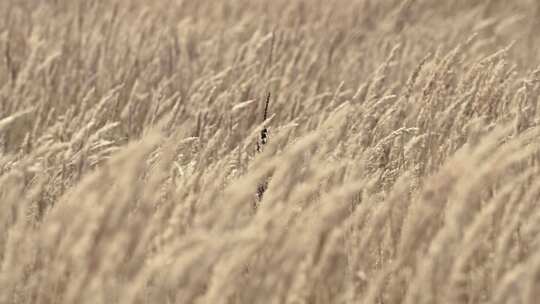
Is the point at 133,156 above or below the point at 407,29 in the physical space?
above

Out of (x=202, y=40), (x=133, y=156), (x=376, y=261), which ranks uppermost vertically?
(x=133, y=156)

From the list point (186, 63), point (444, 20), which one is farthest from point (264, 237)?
point (444, 20)

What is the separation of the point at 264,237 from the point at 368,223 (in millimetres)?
461

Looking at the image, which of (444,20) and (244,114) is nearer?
(244,114)

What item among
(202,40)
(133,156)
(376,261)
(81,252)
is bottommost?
(202,40)

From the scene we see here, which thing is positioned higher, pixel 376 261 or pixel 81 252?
pixel 81 252

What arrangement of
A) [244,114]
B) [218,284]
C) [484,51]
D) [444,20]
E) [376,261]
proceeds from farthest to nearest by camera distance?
[444,20] → [484,51] → [244,114] → [376,261] → [218,284]

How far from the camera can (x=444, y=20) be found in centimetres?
643

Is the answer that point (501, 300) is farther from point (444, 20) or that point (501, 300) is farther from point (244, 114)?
point (444, 20)

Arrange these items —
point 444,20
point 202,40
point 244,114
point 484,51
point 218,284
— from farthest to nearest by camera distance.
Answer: point 444,20 → point 484,51 → point 202,40 → point 244,114 → point 218,284

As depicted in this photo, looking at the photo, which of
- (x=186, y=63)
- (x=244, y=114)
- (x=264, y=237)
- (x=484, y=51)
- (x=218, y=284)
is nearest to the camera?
(x=218, y=284)

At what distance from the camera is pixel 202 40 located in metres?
5.36

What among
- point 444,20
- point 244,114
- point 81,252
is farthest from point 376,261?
point 444,20

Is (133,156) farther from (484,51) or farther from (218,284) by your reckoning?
(484,51)
